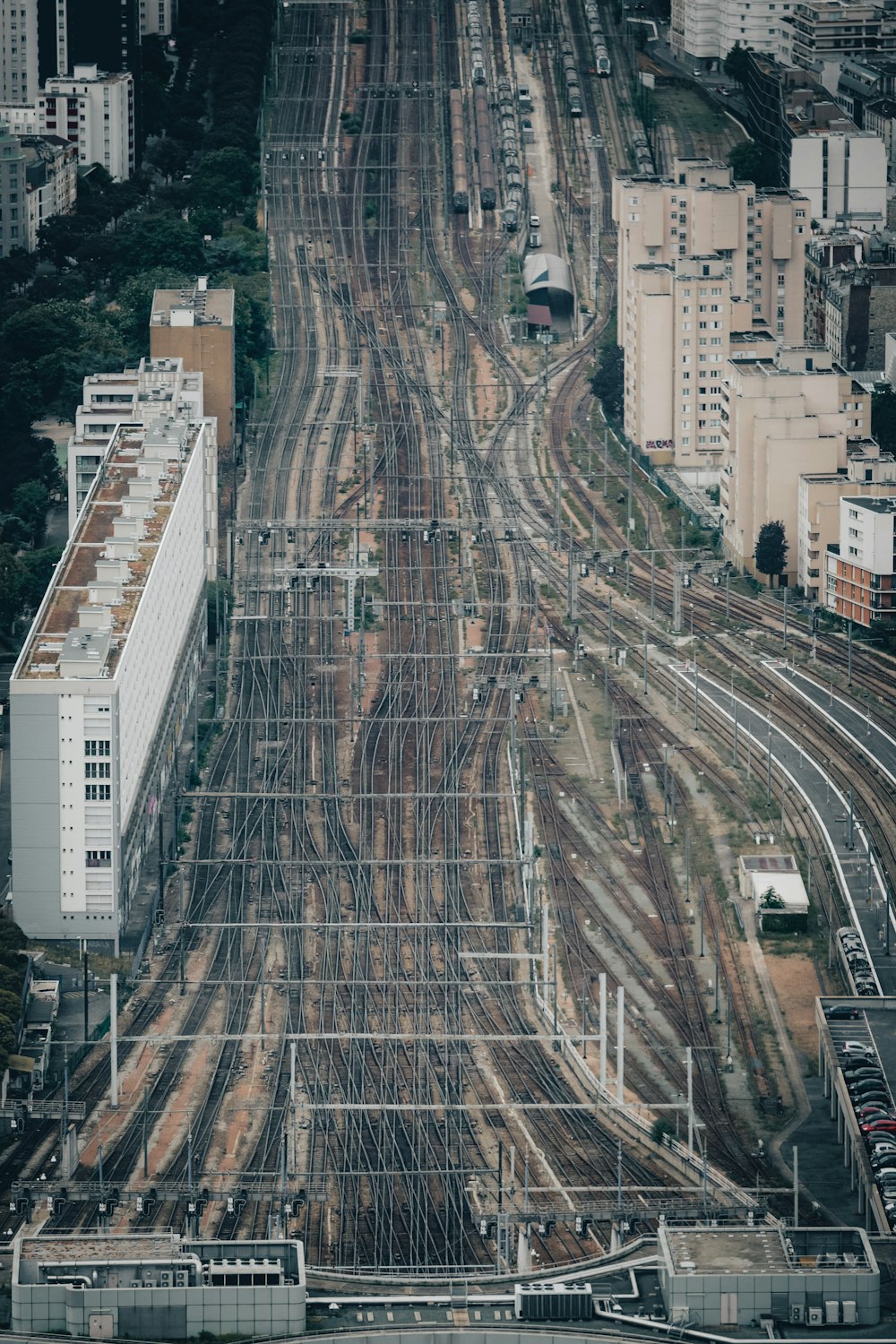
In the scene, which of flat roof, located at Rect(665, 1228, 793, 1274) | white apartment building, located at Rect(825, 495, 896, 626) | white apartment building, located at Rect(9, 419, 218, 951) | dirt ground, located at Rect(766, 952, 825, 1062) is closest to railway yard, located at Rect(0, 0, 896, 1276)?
dirt ground, located at Rect(766, 952, 825, 1062)

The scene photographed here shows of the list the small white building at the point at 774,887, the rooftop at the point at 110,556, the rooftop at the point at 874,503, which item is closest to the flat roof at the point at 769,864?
the small white building at the point at 774,887

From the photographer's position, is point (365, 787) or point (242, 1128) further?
point (365, 787)

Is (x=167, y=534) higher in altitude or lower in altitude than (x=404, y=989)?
higher

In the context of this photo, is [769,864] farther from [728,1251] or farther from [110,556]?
[728,1251]

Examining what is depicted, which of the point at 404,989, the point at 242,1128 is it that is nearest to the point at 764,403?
the point at 404,989

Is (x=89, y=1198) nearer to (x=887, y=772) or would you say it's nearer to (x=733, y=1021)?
(x=733, y=1021)

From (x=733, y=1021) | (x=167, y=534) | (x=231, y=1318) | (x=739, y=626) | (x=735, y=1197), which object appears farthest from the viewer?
(x=739, y=626)

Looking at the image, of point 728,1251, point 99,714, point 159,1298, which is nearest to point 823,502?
point 99,714
